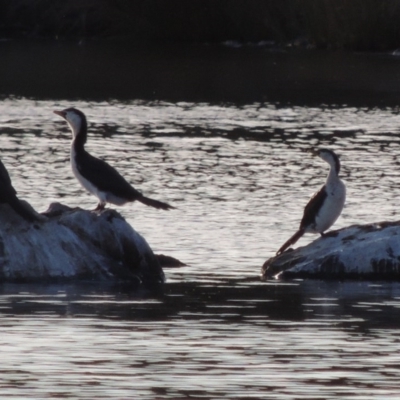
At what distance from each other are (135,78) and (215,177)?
58.4 ft

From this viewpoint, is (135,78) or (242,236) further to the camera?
(135,78)

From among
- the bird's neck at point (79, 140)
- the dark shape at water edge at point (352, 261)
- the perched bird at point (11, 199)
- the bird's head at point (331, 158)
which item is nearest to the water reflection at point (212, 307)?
the dark shape at water edge at point (352, 261)

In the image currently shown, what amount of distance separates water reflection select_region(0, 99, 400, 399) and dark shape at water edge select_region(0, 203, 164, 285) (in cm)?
26

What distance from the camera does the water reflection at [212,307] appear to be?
7.43 metres

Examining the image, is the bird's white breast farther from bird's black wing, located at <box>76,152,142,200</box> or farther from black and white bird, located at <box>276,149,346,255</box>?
bird's black wing, located at <box>76,152,142,200</box>

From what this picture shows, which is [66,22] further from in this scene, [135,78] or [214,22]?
[135,78]

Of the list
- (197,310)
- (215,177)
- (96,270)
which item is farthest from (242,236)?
(215,177)

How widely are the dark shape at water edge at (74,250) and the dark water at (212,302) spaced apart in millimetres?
243

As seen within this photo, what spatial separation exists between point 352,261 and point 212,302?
154 cm

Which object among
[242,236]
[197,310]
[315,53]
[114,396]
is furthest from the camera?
[315,53]

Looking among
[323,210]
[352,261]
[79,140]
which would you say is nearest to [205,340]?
[352,261]

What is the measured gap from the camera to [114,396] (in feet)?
23.0

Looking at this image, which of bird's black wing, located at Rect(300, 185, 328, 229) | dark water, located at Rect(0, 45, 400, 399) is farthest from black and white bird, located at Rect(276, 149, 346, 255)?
dark water, located at Rect(0, 45, 400, 399)

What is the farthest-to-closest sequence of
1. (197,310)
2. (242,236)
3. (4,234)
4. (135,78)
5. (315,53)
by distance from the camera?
(315,53), (135,78), (242,236), (4,234), (197,310)
